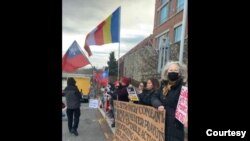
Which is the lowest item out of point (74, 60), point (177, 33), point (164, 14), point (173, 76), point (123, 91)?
point (123, 91)

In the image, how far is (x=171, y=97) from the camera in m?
A: 4.68

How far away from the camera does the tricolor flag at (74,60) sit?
32.6 ft

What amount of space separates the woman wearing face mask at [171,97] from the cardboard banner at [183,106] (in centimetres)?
22

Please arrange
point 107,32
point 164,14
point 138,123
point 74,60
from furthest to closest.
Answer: point 164,14 < point 74,60 < point 107,32 < point 138,123

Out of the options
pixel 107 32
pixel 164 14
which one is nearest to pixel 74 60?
pixel 107 32

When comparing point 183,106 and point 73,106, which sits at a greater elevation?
point 183,106

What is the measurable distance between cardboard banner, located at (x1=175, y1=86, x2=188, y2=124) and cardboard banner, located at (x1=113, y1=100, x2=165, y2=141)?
418mm

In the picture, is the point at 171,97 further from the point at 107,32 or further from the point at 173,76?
the point at 107,32

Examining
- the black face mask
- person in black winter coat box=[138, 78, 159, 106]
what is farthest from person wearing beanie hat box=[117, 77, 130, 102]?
the black face mask

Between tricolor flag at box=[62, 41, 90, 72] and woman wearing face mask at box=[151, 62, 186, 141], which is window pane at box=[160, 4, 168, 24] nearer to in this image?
tricolor flag at box=[62, 41, 90, 72]

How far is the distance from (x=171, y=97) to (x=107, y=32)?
5111 millimetres

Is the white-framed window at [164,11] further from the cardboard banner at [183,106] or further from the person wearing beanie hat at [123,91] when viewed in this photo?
the cardboard banner at [183,106]
